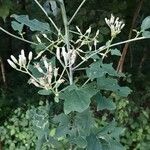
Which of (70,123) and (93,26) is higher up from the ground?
(70,123)

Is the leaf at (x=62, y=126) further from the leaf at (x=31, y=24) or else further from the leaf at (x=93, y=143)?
the leaf at (x=31, y=24)

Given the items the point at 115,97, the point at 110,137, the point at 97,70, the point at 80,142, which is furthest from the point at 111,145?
the point at 115,97

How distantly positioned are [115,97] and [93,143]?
2.11 meters

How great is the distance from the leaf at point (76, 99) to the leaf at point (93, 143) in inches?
11.8

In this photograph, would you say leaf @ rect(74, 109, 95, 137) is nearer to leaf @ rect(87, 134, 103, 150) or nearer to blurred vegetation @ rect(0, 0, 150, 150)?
leaf @ rect(87, 134, 103, 150)

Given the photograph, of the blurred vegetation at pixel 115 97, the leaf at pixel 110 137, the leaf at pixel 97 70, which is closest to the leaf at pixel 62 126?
the leaf at pixel 110 137

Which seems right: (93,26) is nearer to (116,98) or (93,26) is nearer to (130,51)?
(116,98)

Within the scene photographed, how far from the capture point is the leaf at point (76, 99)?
161cm

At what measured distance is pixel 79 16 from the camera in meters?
3.87

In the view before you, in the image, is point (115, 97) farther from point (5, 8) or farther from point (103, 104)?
point (103, 104)

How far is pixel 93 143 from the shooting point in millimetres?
1935

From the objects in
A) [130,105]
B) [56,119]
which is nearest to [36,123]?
[56,119]

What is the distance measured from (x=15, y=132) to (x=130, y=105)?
98cm

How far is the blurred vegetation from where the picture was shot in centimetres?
392
